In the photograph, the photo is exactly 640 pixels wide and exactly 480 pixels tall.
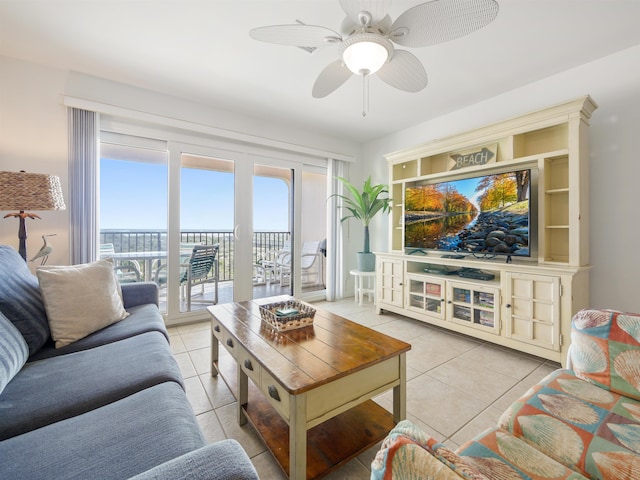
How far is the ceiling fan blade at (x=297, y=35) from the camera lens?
1.39 metres

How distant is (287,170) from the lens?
12.9 ft

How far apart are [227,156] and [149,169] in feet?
2.80

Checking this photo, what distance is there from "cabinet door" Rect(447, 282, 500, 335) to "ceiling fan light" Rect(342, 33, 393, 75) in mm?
2115

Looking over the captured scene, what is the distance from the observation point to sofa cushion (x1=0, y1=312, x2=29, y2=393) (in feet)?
3.41

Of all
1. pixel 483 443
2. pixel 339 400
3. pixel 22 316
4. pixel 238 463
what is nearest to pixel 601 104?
pixel 483 443

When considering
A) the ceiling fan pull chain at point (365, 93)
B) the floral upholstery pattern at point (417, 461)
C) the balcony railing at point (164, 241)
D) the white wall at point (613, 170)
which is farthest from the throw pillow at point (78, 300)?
the white wall at point (613, 170)

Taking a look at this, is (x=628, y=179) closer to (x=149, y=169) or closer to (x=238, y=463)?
(x=238, y=463)

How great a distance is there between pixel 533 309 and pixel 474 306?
46 centimetres

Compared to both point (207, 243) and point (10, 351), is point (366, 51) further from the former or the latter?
point (207, 243)

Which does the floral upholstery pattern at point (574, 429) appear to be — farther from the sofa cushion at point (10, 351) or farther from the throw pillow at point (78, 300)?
the throw pillow at point (78, 300)

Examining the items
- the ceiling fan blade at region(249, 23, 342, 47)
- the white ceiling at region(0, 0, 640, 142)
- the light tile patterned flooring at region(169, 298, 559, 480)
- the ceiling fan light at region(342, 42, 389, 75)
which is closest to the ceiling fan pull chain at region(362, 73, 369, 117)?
the white ceiling at region(0, 0, 640, 142)

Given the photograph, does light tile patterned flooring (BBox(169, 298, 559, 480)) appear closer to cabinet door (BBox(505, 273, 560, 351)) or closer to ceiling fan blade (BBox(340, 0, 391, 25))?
cabinet door (BBox(505, 273, 560, 351))

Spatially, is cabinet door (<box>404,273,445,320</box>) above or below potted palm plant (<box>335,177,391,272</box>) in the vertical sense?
below

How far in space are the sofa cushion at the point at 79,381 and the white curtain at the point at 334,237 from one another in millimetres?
2946
